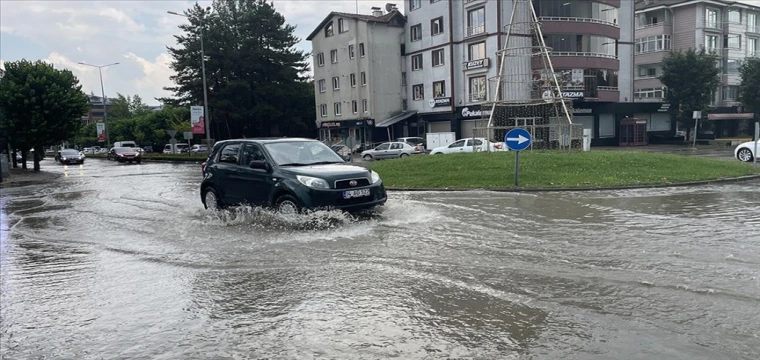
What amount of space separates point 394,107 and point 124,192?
3687 cm

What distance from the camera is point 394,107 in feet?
177

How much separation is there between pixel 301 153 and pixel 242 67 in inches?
2005

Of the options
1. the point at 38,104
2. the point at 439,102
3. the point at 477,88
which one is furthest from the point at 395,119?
the point at 38,104

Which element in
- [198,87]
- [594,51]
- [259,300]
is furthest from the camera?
[198,87]

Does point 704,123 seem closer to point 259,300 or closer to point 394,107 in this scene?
point 394,107

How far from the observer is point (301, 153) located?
11133 millimetres

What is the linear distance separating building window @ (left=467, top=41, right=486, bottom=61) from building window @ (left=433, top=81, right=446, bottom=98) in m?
3.50

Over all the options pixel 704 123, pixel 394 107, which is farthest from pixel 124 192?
pixel 704 123

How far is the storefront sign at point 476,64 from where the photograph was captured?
44.5 metres

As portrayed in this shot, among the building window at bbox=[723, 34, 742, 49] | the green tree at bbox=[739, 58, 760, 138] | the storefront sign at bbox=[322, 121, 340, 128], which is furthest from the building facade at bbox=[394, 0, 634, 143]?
the building window at bbox=[723, 34, 742, 49]

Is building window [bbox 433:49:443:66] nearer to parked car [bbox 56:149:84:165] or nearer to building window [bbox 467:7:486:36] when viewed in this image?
building window [bbox 467:7:486:36]

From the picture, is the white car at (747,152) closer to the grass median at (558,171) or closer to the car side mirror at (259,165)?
the grass median at (558,171)

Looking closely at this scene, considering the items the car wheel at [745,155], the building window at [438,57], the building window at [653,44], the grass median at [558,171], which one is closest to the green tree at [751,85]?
the building window at [653,44]

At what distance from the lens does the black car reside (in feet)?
32.4
